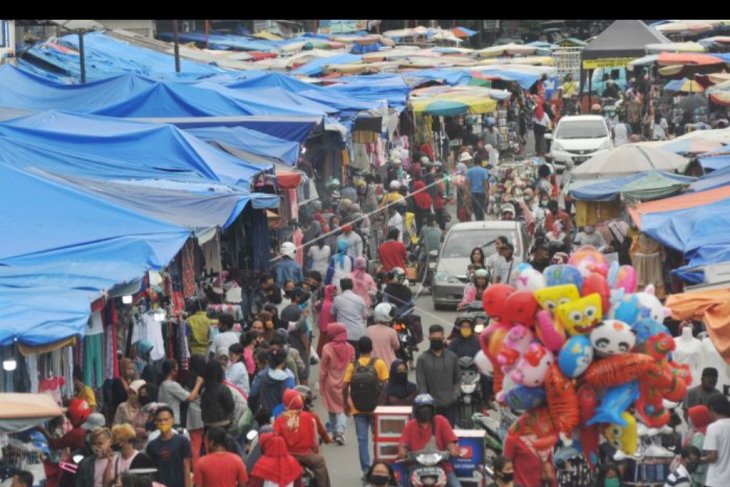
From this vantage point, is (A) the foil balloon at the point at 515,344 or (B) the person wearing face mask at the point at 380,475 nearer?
(A) the foil balloon at the point at 515,344

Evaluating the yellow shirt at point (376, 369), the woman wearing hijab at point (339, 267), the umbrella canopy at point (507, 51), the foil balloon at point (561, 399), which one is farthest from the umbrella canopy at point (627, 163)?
the umbrella canopy at point (507, 51)

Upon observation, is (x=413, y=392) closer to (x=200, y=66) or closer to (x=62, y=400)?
(x=62, y=400)

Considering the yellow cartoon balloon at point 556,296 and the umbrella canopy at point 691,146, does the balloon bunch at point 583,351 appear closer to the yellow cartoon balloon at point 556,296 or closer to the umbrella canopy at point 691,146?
the yellow cartoon balloon at point 556,296

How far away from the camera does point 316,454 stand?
1041 centimetres

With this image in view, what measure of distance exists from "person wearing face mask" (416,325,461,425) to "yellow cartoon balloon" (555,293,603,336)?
3.56 m

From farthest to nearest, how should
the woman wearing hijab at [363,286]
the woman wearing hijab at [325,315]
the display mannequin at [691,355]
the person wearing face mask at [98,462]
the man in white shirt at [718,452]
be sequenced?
the woman wearing hijab at [363,286] → the woman wearing hijab at [325,315] → the display mannequin at [691,355] → the person wearing face mask at [98,462] → the man in white shirt at [718,452]

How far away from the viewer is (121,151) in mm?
18531

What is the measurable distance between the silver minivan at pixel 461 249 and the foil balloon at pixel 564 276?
1224 cm

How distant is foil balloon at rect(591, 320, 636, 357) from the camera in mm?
8164

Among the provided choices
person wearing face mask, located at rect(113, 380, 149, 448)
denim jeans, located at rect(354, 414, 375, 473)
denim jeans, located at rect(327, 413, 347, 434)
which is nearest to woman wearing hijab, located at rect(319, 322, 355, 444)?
denim jeans, located at rect(327, 413, 347, 434)

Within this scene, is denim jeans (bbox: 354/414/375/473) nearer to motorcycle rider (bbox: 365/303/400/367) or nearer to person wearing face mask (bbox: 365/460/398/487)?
motorcycle rider (bbox: 365/303/400/367)

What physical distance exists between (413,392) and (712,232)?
4.54 meters

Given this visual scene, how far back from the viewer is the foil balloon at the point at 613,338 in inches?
321

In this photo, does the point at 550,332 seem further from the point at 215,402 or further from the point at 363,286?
the point at 363,286
